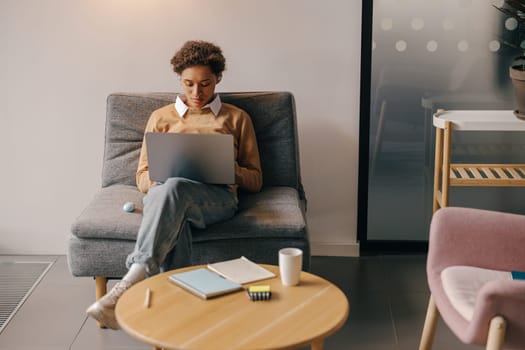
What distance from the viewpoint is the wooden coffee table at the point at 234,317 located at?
202 centimetres

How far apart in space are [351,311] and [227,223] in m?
0.63

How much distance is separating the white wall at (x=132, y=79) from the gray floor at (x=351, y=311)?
234 millimetres

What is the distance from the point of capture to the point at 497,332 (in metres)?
2.09

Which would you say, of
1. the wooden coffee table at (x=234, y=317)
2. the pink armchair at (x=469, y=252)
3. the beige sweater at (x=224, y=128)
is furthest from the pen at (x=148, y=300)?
the beige sweater at (x=224, y=128)

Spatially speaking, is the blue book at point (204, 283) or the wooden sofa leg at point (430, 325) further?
the wooden sofa leg at point (430, 325)

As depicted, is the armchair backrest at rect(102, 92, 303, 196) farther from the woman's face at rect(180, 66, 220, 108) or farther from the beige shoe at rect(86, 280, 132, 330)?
the beige shoe at rect(86, 280, 132, 330)

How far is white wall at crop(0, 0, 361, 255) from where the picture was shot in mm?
3625

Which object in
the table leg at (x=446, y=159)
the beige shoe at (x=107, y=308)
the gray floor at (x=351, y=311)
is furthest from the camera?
the table leg at (x=446, y=159)

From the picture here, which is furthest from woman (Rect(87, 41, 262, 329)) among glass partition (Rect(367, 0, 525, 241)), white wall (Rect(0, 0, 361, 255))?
glass partition (Rect(367, 0, 525, 241))

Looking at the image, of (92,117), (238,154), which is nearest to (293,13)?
(238,154)

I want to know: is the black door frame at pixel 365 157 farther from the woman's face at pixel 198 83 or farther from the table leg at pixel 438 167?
the woman's face at pixel 198 83

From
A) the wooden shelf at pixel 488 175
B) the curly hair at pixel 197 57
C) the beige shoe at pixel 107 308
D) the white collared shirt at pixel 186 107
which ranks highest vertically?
the curly hair at pixel 197 57

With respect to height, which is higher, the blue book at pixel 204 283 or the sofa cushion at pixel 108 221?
the blue book at pixel 204 283

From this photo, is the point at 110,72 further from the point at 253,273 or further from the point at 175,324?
the point at 175,324
